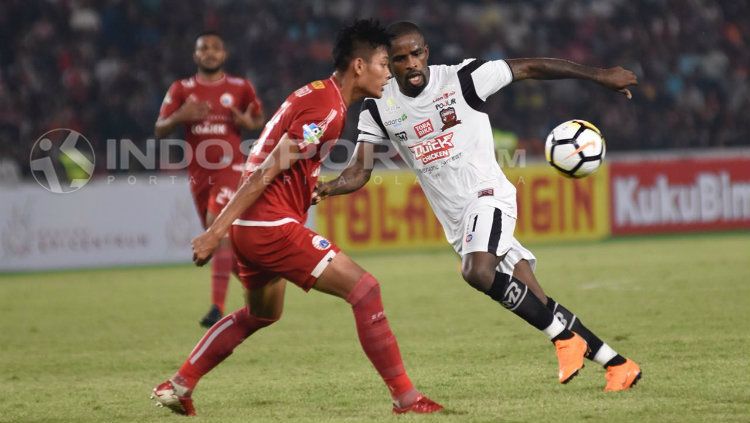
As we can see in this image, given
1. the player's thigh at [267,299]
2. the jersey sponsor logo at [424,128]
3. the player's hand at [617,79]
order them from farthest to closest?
the jersey sponsor logo at [424,128]
the player's hand at [617,79]
the player's thigh at [267,299]

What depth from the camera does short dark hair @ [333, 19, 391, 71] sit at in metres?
5.64

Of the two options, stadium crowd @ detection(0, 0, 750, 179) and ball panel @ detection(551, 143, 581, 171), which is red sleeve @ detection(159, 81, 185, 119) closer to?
ball panel @ detection(551, 143, 581, 171)

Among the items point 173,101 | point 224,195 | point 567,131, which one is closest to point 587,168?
point 567,131

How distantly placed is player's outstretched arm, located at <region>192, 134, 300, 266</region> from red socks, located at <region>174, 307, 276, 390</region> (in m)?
0.67

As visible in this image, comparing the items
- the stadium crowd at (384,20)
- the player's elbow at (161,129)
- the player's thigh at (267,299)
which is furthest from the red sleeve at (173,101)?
the stadium crowd at (384,20)

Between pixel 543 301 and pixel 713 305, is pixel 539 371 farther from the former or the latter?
pixel 713 305

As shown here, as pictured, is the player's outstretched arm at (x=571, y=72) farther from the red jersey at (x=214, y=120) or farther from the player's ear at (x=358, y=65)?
the red jersey at (x=214, y=120)

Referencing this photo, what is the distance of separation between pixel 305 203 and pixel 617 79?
1887 mm

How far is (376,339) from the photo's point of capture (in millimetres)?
5578

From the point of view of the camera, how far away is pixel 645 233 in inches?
680

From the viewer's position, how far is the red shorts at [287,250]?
5.51 m

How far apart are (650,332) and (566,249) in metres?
7.65

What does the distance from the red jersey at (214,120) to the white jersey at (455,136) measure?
149 inches

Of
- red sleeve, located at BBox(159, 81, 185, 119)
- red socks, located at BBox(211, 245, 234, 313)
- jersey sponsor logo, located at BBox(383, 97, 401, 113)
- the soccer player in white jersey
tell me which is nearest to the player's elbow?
→ red sleeve, located at BBox(159, 81, 185, 119)
